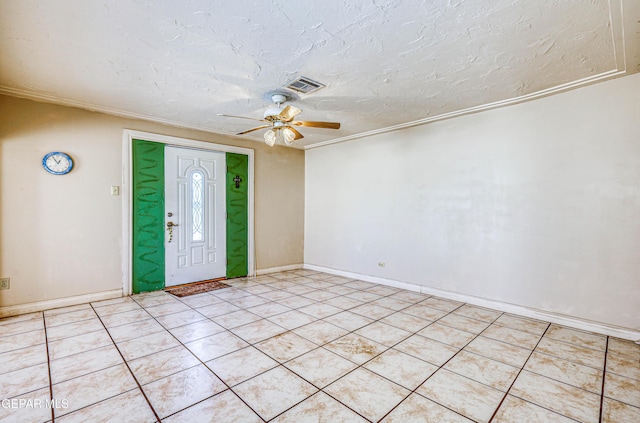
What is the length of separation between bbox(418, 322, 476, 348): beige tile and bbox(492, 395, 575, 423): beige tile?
0.80 meters

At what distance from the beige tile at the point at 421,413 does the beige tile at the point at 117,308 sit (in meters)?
3.31

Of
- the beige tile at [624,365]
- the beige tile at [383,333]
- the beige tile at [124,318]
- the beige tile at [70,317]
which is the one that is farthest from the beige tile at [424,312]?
the beige tile at [70,317]

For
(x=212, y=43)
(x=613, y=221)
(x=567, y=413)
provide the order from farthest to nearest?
(x=613, y=221)
(x=212, y=43)
(x=567, y=413)

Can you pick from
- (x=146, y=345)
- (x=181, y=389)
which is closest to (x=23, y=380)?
(x=146, y=345)

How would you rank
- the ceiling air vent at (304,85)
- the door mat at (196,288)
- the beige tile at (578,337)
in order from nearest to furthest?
1. the beige tile at (578,337)
2. the ceiling air vent at (304,85)
3. the door mat at (196,288)

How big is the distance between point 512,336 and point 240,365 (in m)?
2.61

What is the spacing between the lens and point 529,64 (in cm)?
268

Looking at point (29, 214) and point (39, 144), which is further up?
point (39, 144)

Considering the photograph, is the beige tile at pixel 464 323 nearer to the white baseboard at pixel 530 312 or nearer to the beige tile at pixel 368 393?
the white baseboard at pixel 530 312

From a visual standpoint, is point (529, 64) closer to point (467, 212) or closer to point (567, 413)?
point (467, 212)

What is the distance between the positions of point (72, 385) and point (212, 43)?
2729 millimetres

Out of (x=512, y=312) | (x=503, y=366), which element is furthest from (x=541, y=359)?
(x=512, y=312)

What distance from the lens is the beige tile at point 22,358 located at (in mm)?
2318

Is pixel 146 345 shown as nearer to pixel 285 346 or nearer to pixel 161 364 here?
pixel 161 364
